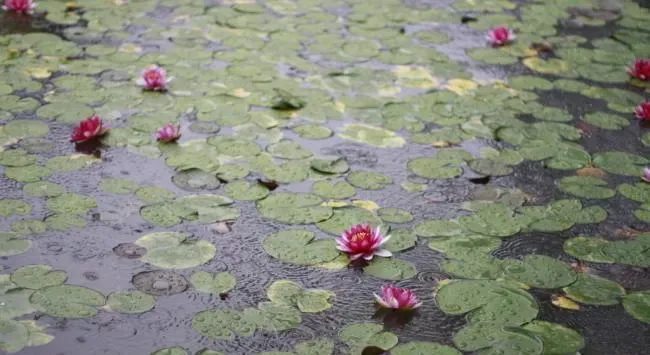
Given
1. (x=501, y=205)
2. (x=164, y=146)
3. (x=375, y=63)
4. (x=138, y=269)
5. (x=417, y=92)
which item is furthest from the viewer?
(x=375, y=63)

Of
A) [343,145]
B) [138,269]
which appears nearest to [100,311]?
[138,269]

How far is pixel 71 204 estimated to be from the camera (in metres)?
3.24

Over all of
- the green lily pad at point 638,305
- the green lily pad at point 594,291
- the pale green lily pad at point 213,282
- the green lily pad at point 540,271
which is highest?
the pale green lily pad at point 213,282

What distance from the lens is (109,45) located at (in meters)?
4.57

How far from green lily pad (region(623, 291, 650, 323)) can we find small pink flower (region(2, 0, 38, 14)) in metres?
3.40

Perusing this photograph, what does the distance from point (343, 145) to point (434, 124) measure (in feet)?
1.51

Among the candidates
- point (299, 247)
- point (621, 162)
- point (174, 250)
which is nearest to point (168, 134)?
point (174, 250)

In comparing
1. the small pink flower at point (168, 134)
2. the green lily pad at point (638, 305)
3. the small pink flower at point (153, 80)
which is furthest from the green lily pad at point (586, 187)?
the small pink flower at point (153, 80)

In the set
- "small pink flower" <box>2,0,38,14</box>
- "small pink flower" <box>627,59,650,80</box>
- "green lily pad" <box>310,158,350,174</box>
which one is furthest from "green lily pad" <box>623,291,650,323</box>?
"small pink flower" <box>2,0,38,14</box>

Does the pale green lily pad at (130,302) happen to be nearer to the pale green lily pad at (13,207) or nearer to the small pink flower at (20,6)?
the pale green lily pad at (13,207)

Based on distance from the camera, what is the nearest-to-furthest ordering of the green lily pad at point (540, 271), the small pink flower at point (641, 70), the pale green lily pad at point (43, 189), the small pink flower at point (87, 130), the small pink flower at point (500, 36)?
the green lily pad at point (540, 271) < the pale green lily pad at point (43, 189) < the small pink flower at point (87, 130) < the small pink flower at point (641, 70) < the small pink flower at point (500, 36)

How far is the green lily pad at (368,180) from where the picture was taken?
3480mm

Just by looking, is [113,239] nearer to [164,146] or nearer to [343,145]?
[164,146]

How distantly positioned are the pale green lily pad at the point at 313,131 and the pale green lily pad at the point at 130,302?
49.4 inches
